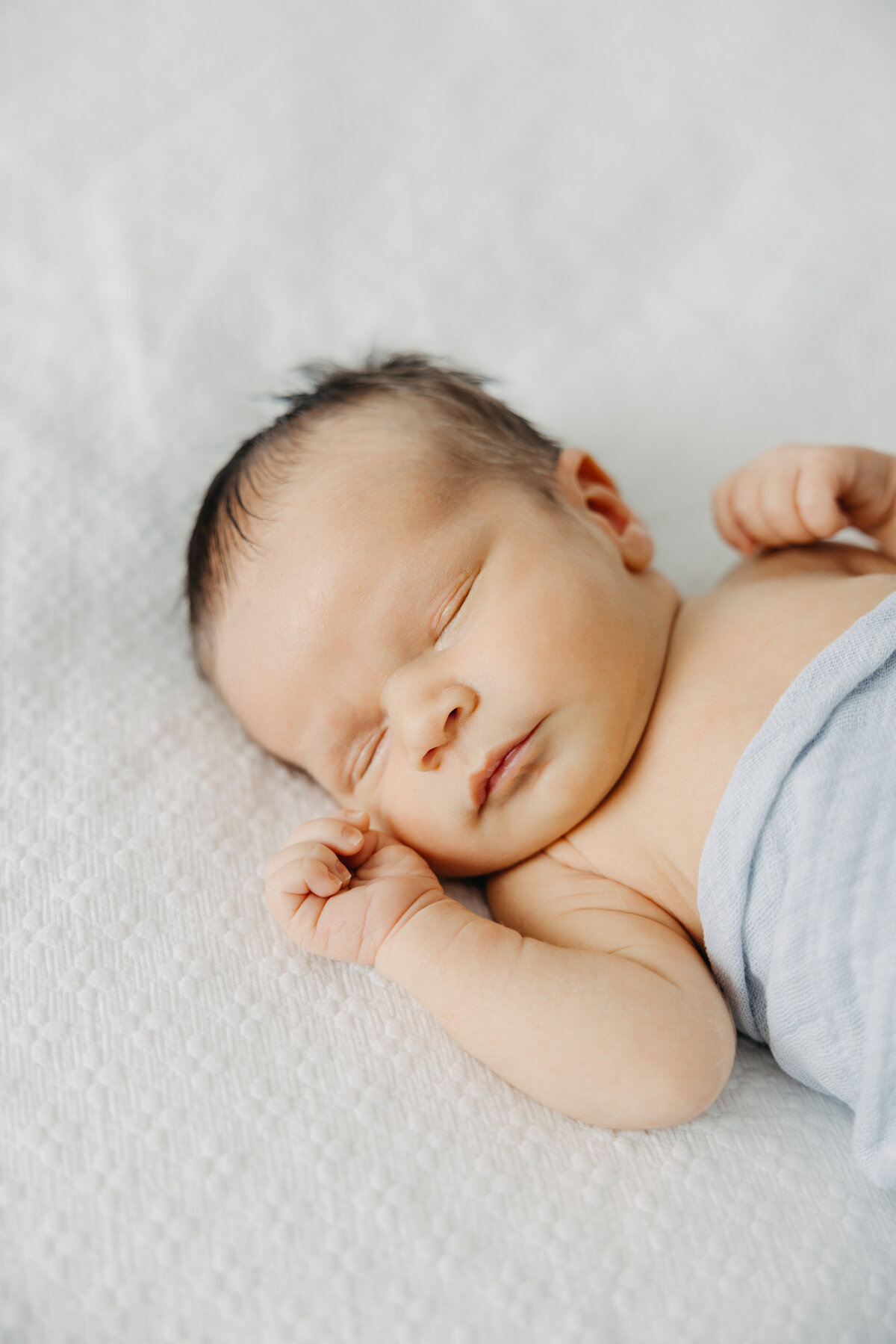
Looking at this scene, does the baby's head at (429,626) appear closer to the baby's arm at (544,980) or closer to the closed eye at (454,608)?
the closed eye at (454,608)

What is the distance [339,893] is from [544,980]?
0.22 metres

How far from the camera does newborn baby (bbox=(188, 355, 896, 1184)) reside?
0.92 m

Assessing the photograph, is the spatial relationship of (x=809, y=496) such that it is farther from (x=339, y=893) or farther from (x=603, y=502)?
(x=339, y=893)

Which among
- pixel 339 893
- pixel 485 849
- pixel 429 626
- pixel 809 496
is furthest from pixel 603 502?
pixel 339 893

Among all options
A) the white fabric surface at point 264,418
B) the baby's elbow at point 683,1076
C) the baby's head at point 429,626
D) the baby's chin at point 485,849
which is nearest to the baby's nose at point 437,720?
the baby's head at point 429,626

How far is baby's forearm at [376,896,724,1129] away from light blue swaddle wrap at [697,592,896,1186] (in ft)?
0.34

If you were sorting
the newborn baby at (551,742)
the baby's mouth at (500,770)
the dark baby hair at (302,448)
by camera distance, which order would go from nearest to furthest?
1. the newborn baby at (551,742)
2. the baby's mouth at (500,770)
3. the dark baby hair at (302,448)

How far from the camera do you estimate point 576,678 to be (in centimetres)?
102

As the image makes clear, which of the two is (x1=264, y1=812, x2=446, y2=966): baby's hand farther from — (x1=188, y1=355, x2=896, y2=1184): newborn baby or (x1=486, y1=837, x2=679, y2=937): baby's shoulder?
(x1=486, y1=837, x2=679, y2=937): baby's shoulder

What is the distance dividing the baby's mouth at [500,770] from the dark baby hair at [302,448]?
311mm

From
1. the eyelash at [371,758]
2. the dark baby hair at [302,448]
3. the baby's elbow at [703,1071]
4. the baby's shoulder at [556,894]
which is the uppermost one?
the dark baby hair at [302,448]

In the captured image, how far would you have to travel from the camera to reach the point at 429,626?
1.06m

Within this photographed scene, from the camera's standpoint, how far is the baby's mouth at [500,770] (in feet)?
3.34

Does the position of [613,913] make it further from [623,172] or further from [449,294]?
[623,172]
